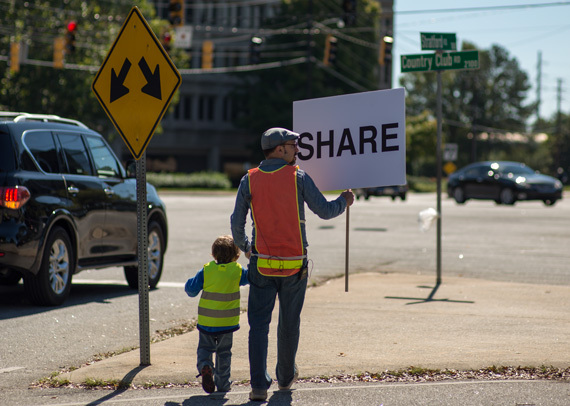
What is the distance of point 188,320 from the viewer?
29.7 ft

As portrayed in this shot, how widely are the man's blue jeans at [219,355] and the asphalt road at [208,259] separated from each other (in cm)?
125

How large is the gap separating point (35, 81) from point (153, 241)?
3995 centimetres

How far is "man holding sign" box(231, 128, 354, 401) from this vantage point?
5735mm

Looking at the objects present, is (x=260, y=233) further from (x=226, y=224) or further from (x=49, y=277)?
(x=226, y=224)

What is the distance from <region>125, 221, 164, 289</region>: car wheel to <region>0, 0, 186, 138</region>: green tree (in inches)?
1466

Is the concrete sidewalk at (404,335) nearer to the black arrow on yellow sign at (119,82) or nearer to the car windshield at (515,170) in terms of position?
the black arrow on yellow sign at (119,82)

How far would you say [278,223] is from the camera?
5746mm

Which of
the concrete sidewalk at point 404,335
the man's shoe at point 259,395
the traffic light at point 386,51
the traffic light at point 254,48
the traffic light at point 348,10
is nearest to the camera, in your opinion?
the man's shoe at point 259,395

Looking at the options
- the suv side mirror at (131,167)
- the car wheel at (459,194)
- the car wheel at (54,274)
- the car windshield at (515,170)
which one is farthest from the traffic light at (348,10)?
the car wheel at (54,274)

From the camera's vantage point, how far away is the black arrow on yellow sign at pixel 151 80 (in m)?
6.67

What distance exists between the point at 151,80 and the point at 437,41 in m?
5.78

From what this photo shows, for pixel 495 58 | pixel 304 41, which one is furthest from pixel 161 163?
pixel 495 58

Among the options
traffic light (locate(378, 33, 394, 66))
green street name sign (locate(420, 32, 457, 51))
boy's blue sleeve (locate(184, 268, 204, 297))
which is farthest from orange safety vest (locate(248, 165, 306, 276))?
traffic light (locate(378, 33, 394, 66))

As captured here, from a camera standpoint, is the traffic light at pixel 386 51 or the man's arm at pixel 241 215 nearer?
the man's arm at pixel 241 215
